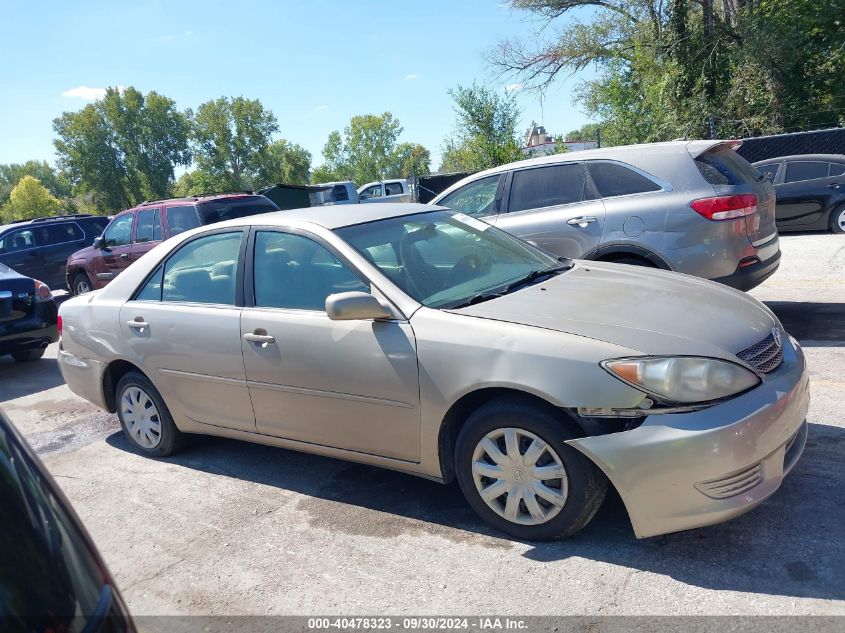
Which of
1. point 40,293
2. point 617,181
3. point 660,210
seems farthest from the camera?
point 40,293

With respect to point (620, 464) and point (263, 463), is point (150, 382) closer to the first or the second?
point (263, 463)

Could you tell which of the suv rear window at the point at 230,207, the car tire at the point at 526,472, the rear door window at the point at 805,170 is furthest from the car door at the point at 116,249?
the rear door window at the point at 805,170

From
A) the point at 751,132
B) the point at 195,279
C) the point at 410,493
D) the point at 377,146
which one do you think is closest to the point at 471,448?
the point at 410,493

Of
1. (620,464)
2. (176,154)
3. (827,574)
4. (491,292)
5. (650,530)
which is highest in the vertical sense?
(176,154)

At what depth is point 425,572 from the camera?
129 inches

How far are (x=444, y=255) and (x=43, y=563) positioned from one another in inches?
124

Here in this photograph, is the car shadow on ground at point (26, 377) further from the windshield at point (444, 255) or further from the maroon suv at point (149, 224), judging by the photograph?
the windshield at point (444, 255)

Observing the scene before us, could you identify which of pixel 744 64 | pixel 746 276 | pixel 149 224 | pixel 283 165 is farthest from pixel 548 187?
pixel 283 165

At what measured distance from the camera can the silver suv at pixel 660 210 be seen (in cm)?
594

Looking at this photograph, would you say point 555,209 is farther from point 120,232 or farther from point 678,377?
point 120,232

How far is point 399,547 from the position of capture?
3.51 meters

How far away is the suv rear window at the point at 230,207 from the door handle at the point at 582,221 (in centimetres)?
516

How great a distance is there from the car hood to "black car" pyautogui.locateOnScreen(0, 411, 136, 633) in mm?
2243

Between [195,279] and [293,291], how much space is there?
36.0 inches
